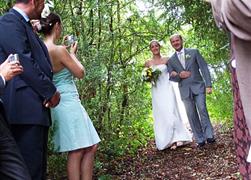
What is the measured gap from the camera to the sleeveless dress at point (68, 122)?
4.21 metres

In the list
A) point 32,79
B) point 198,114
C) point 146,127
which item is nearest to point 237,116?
point 32,79

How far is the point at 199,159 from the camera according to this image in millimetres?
6359

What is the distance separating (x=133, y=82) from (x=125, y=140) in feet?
2.99

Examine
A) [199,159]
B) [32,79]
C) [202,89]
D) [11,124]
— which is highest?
[32,79]

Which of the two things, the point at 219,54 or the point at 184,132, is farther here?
the point at 219,54

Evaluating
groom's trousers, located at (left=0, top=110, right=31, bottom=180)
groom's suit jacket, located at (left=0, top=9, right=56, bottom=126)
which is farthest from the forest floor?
groom's trousers, located at (left=0, top=110, right=31, bottom=180)

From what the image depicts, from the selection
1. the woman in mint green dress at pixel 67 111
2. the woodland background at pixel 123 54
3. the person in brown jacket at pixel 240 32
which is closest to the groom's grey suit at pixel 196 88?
the woodland background at pixel 123 54

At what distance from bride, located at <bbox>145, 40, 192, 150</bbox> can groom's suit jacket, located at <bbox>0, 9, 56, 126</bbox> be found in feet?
14.9

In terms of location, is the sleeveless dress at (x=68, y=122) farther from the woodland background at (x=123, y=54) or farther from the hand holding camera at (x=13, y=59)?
the hand holding camera at (x=13, y=59)

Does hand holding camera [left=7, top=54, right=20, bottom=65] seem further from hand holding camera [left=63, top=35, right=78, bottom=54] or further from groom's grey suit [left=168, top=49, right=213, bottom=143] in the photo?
groom's grey suit [left=168, top=49, right=213, bottom=143]

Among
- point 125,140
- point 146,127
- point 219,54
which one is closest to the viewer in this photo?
point 125,140

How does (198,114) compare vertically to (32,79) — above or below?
below

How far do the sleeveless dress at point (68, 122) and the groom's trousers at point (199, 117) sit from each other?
11.4ft

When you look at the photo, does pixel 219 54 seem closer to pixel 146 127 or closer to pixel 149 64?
pixel 149 64
